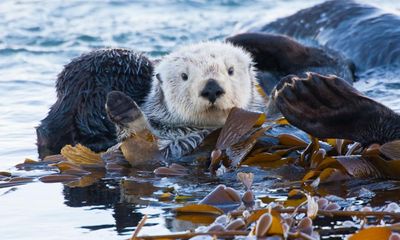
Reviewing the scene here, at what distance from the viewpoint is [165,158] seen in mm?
5129

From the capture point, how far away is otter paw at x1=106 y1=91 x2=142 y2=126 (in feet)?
15.6

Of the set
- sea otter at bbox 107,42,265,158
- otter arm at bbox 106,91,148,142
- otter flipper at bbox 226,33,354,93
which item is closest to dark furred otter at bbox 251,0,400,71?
otter flipper at bbox 226,33,354,93

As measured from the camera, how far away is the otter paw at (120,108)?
15.6 feet

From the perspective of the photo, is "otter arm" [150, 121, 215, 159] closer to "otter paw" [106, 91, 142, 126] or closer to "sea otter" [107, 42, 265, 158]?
"sea otter" [107, 42, 265, 158]

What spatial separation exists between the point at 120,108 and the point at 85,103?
95cm

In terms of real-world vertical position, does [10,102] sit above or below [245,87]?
below

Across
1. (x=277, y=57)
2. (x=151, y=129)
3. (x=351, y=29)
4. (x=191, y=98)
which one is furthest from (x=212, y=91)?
(x=351, y=29)

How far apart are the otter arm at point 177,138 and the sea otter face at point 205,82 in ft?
0.18

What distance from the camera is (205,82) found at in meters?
4.93

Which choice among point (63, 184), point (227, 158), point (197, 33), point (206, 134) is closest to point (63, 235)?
point (63, 184)

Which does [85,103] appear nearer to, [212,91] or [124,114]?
[124,114]

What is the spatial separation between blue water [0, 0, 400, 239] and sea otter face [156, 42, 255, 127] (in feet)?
2.99

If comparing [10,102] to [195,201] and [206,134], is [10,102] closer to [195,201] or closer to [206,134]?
[206,134]

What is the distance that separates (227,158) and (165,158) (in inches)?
16.8
